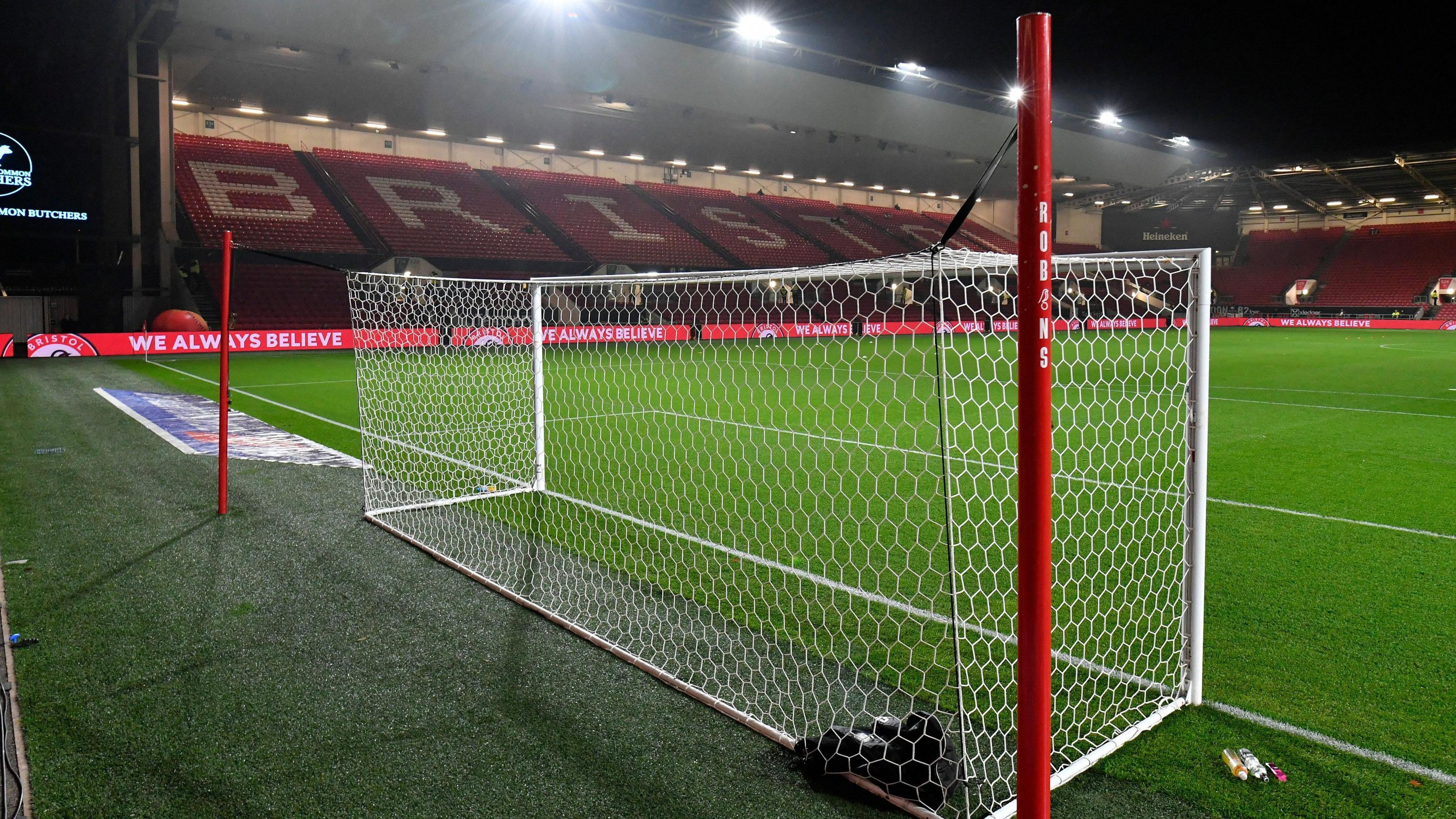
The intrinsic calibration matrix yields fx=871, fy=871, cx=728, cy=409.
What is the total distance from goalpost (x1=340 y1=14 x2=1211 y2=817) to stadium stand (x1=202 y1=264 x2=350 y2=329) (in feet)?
48.2

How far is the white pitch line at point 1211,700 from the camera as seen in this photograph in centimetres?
244

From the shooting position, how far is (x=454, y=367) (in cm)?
1474

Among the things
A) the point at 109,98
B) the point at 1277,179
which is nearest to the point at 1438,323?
the point at 1277,179

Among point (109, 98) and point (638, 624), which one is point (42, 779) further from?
point (109, 98)

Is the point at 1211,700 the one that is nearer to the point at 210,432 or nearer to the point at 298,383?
the point at 210,432

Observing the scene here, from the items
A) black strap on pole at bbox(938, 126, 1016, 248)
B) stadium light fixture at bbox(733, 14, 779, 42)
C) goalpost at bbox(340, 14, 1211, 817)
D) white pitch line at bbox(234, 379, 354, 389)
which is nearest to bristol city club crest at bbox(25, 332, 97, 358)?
white pitch line at bbox(234, 379, 354, 389)

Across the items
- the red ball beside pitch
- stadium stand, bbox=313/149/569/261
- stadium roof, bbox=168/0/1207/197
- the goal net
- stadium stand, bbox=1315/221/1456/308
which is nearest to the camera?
the goal net

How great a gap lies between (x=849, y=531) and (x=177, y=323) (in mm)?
18215

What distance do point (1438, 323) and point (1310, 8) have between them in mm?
20679

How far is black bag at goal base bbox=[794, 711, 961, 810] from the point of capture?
228 cm

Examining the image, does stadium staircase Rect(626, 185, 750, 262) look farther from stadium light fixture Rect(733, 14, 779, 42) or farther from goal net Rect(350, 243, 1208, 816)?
goal net Rect(350, 243, 1208, 816)

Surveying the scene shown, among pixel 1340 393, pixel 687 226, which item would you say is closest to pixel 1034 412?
pixel 1340 393

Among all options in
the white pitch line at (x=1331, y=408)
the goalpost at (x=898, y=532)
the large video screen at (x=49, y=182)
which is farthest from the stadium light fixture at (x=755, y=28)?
the goalpost at (x=898, y=532)

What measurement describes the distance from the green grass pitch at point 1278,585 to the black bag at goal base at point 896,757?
128mm
